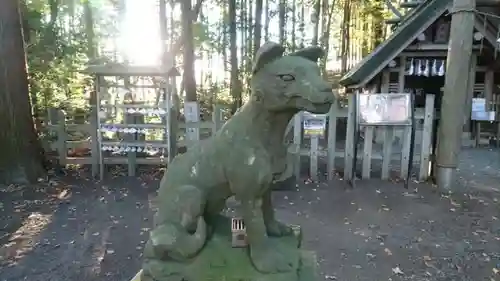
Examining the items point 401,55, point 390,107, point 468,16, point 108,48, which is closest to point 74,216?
point 390,107

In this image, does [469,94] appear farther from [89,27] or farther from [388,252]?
[89,27]

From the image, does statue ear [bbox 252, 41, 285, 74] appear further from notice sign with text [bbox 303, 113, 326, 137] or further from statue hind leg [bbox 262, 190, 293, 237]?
notice sign with text [bbox 303, 113, 326, 137]

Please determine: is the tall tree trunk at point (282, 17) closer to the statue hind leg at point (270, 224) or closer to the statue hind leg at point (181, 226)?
the statue hind leg at point (270, 224)

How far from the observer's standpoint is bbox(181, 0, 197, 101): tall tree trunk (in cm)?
1149

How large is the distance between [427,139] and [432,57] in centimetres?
590

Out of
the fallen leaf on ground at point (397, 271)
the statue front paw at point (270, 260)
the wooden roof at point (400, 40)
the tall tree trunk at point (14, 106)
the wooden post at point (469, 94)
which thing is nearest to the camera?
the statue front paw at point (270, 260)

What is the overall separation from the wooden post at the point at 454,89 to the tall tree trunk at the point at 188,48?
290 inches

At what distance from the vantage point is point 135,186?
6.51 metres

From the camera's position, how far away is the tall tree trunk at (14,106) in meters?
6.24

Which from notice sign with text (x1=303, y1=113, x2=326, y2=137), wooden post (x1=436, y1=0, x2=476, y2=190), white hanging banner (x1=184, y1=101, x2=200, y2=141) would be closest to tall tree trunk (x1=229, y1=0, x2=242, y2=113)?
white hanging banner (x1=184, y1=101, x2=200, y2=141)

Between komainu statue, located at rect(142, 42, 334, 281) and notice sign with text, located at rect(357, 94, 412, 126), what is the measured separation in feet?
15.1

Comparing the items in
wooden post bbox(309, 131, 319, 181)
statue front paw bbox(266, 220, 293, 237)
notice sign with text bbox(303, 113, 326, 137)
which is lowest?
wooden post bbox(309, 131, 319, 181)

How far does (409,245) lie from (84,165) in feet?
18.9

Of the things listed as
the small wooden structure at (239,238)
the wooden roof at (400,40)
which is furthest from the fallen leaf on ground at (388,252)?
the wooden roof at (400,40)
